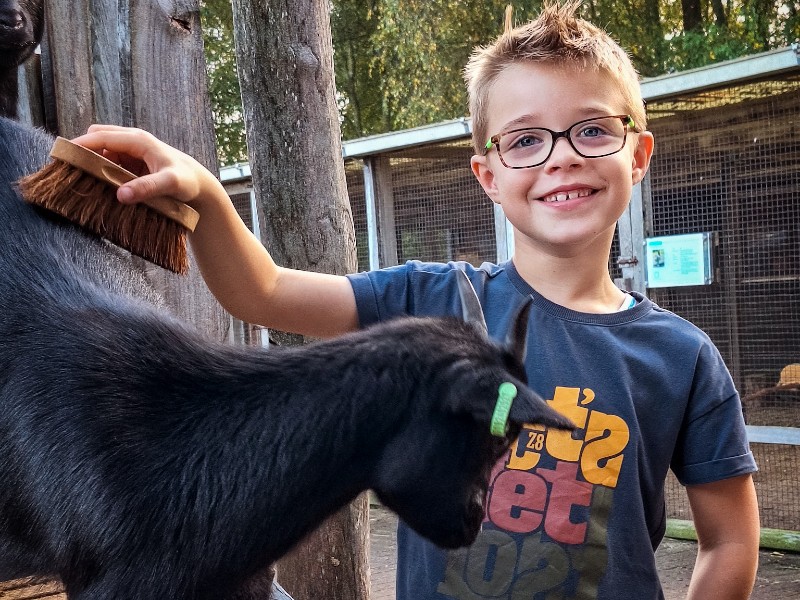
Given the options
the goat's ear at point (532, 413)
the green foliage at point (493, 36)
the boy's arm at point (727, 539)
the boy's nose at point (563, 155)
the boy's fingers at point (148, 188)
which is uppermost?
the green foliage at point (493, 36)

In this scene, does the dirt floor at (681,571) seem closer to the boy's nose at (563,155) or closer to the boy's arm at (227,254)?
the boy's arm at (227,254)

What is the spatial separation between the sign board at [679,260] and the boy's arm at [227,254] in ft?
15.2

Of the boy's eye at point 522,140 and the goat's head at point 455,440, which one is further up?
the boy's eye at point 522,140

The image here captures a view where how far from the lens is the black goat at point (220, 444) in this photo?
5.16ft

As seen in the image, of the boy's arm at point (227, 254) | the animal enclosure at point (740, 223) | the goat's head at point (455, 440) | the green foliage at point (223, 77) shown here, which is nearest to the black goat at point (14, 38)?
the boy's arm at point (227, 254)

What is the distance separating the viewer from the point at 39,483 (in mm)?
1667

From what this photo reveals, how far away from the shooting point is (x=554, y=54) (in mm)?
2191

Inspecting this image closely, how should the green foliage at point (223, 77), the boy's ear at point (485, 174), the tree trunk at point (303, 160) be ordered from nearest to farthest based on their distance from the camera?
1. the boy's ear at point (485, 174)
2. the tree trunk at point (303, 160)
3. the green foliage at point (223, 77)

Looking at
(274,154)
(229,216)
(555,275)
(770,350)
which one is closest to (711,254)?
(770,350)

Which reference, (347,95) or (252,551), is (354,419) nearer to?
(252,551)

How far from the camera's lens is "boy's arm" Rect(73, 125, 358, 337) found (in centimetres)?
171

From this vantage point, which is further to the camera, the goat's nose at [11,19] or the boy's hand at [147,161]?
the goat's nose at [11,19]

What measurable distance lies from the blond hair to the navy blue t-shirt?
52cm

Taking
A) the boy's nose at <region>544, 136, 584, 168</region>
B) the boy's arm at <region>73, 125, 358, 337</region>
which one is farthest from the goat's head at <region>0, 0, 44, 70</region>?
the boy's nose at <region>544, 136, 584, 168</region>
